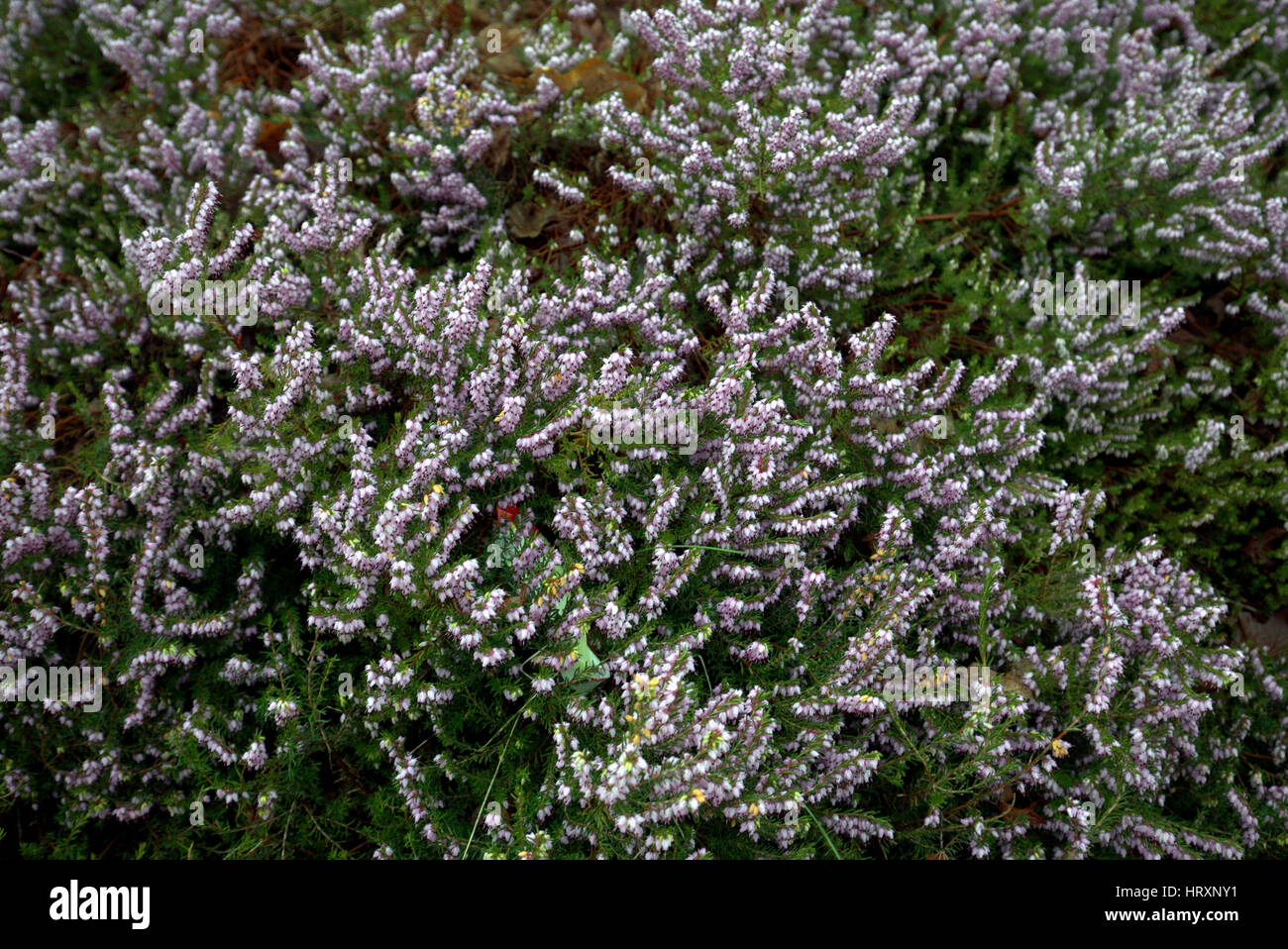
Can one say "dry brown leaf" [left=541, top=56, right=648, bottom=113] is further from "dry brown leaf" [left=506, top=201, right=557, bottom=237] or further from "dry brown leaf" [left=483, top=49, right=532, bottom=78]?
"dry brown leaf" [left=506, top=201, right=557, bottom=237]

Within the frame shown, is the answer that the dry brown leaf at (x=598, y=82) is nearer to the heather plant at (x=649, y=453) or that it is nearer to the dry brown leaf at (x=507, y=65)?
the heather plant at (x=649, y=453)

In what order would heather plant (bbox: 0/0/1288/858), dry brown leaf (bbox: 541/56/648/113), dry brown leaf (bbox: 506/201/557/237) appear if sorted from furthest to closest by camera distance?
dry brown leaf (bbox: 541/56/648/113) < dry brown leaf (bbox: 506/201/557/237) < heather plant (bbox: 0/0/1288/858)

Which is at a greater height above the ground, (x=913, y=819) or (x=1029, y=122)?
(x=1029, y=122)

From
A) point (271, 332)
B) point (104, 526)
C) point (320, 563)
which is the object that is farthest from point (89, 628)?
point (271, 332)

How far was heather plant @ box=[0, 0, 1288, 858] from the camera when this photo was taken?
2928mm

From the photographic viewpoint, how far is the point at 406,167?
4.45m

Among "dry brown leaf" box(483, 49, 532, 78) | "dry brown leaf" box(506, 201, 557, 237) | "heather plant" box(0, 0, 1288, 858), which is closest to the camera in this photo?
"heather plant" box(0, 0, 1288, 858)

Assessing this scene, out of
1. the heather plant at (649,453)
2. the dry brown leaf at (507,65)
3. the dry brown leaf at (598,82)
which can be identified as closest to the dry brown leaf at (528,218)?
the heather plant at (649,453)

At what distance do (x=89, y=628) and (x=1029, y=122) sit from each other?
218 inches

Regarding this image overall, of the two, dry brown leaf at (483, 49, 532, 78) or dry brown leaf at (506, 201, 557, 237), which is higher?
dry brown leaf at (483, 49, 532, 78)

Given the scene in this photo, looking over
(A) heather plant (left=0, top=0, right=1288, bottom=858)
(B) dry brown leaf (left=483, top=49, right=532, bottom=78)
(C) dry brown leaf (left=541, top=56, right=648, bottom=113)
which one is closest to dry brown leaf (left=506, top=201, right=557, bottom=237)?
(A) heather plant (left=0, top=0, right=1288, bottom=858)

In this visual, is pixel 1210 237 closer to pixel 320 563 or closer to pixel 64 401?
pixel 320 563

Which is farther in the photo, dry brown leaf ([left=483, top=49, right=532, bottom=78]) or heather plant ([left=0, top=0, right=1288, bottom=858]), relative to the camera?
dry brown leaf ([left=483, top=49, right=532, bottom=78])

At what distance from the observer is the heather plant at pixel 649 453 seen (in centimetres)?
293
